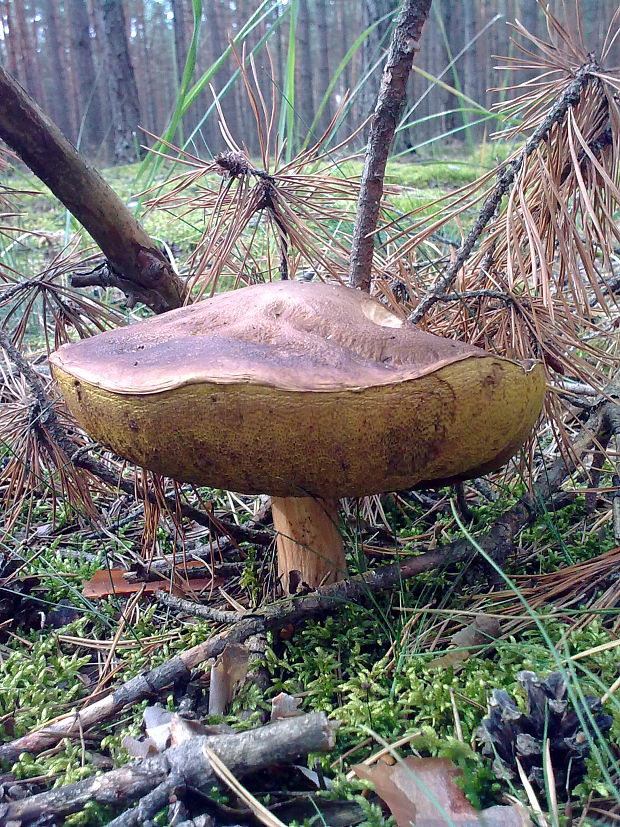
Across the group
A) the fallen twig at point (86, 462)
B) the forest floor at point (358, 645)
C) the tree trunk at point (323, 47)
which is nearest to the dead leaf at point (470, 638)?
the forest floor at point (358, 645)

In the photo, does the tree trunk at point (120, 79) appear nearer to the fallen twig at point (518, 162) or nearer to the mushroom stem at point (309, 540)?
the fallen twig at point (518, 162)

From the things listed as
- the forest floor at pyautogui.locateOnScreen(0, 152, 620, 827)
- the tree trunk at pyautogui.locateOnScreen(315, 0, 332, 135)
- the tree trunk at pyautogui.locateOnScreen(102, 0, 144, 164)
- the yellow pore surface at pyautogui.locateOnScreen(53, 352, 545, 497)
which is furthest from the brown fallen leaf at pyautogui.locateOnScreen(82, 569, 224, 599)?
the tree trunk at pyautogui.locateOnScreen(315, 0, 332, 135)

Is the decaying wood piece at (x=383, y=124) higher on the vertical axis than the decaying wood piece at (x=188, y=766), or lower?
higher

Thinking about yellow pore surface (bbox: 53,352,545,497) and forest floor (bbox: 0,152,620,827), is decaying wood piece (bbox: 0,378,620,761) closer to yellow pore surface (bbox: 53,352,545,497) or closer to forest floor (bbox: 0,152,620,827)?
forest floor (bbox: 0,152,620,827)

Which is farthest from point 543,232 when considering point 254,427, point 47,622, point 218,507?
point 47,622

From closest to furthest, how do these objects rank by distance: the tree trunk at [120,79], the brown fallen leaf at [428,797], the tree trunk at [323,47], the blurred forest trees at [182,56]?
the brown fallen leaf at [428,797] → the tree trunk at [120,79] → the blurred forest trees at [182,56] → the tree trunk at [323,47]

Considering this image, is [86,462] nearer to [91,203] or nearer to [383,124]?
[91,203]

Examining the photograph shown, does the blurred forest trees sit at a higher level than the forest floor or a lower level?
higher
